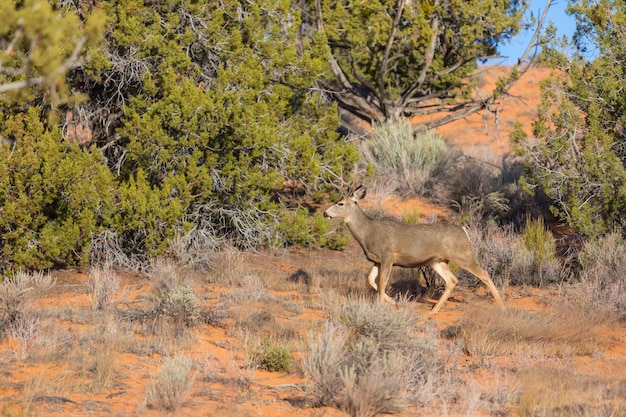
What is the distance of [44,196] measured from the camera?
1291 centimetres

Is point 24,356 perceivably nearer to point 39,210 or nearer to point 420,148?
point 39,210

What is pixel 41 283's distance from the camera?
12117mm

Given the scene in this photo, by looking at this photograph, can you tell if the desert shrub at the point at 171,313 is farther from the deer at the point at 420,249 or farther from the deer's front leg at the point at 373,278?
the deer at the point at 420,249

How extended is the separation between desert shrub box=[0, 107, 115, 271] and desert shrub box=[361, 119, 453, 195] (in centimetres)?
772

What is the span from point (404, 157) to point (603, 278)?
7.55 metres

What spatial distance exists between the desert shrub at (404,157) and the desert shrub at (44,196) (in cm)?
772

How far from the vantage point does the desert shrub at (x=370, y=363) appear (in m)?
6.87

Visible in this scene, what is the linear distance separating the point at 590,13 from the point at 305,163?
553cm

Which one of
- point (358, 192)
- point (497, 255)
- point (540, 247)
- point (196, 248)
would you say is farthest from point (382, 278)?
point (196, 248)

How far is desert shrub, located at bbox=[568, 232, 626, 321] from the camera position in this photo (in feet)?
36.2

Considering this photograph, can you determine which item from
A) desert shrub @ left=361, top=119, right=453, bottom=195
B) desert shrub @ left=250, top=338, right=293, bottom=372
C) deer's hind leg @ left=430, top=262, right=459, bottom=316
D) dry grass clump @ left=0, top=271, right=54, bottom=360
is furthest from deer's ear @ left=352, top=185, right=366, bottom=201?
desert shrub @ left=361, top=119, right=453, bottom=195

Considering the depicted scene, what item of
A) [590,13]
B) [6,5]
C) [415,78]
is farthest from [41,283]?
[415,78]

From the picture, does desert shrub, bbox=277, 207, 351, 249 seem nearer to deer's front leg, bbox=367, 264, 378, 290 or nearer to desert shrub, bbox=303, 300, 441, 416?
deer's front leg, bbox=367, 264, 378, 290

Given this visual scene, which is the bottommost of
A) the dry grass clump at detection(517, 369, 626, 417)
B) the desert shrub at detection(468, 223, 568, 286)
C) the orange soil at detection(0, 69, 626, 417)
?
the orange soil at detection(0, 69, 626, 417)
